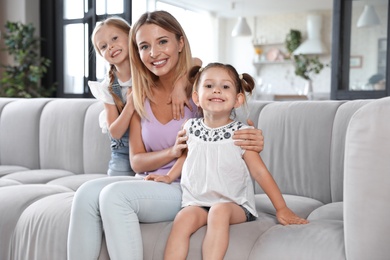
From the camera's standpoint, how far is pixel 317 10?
1014cm

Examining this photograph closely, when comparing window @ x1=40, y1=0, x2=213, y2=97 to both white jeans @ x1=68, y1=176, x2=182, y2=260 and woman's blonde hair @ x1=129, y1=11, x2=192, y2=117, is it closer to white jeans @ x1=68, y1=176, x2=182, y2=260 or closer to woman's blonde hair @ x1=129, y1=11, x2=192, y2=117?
woman's blonde hair @ x1=129, y1=11, x2=192, y2=117

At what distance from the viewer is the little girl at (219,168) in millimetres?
1462

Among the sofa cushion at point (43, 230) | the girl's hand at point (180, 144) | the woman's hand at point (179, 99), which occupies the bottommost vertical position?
the sofa cushion at point (43, 230)

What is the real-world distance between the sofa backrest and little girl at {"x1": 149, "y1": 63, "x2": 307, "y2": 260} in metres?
1.08

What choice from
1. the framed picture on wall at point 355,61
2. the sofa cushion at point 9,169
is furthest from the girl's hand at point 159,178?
the framed picture on wall at point 355,61

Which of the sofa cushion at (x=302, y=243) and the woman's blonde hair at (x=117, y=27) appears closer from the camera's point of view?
the sofa cushion at (x=302, y=243)

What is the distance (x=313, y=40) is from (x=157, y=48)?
8.79 m

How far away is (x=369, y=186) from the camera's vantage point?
119cm

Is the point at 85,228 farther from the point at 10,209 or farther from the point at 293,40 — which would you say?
the point at 293,40

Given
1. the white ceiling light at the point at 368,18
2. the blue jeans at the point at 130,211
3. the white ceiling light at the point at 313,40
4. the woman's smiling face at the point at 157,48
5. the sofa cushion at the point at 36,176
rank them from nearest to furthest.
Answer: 1. the blue jeans at the point at 130,211
2. the woman's smiling face at the point at 157,48
3. the sofa cushion at the point at 36,176
4. the white ceiling light at the point at 368,18
5. the white ceiling light at the point at 313,40

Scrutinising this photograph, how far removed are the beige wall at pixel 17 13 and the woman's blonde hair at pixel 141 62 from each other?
16.4ft

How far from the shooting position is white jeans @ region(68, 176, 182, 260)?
55.5 inches

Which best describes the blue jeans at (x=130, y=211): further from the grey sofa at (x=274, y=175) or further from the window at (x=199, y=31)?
the window at (x=199, y=31)

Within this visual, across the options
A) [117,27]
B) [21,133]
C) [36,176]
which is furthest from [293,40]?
[117,27]
